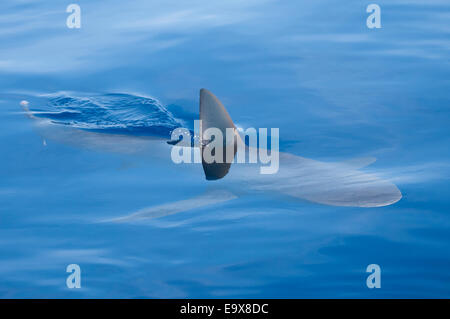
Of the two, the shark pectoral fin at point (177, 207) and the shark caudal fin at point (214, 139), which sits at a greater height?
the shark caudal fin at point (214, 139)

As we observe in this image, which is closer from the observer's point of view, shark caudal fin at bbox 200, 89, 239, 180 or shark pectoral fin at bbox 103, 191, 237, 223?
shark pectoral fin at bbox 103, 191, 237, 223

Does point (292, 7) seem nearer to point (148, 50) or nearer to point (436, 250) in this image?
A: point (148, 50)

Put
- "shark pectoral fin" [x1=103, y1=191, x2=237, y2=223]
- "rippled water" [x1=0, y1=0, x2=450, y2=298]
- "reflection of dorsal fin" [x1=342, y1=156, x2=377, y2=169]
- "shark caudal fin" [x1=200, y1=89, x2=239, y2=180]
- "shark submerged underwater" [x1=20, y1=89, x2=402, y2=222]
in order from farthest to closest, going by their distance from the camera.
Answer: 1. "reflection of dorsal fin" [x1=342, y1=156, x2=377, y2=169]
2. "shark caudal fin" [x1=200, y1=89, x2=239, y2=180]
3. "shark submerged underwater" [x1=20, y1=89, x2=402, y2=222]
4. "shark pectoral fin" [x1=103, y1=191, x2=237, y2=223]
5. "rippled water" [x1=0, y1=0, x2=450, y2=298]

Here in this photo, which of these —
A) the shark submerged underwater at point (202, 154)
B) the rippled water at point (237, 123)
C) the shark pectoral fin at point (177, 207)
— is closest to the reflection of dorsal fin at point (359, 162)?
the shark submerged underwater at point (202, 154)

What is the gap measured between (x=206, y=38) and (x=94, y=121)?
3819mm

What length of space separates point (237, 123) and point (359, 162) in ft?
6.97

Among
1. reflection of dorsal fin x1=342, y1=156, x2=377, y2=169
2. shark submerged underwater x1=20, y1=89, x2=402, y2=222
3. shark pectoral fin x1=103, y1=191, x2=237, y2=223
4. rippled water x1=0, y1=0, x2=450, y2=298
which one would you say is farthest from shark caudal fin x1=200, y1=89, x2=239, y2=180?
reflection of dorsal fin x1=342, y1=156, x2=377, y2=169

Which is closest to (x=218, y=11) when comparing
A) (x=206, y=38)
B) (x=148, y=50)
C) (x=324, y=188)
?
(x=206, y=38)

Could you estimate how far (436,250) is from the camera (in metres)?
5.82

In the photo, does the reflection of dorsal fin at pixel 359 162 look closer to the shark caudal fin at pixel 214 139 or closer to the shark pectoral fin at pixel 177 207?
the shark caudal fin at pixel 214 139

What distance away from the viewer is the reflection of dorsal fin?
Answer: 24.6 feet

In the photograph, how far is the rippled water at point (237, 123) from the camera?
5.68 m

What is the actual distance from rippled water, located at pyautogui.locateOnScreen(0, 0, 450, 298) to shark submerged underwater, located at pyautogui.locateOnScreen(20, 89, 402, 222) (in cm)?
5

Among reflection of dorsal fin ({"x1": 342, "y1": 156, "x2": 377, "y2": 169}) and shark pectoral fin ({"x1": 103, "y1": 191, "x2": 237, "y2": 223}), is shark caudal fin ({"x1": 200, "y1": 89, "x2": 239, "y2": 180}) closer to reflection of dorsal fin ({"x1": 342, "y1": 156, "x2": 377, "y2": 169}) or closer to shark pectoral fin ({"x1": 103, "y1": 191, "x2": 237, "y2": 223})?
shark pectoral fin ({"x1": 103, "y1": 191, "x2": 237, "y2": 223})
